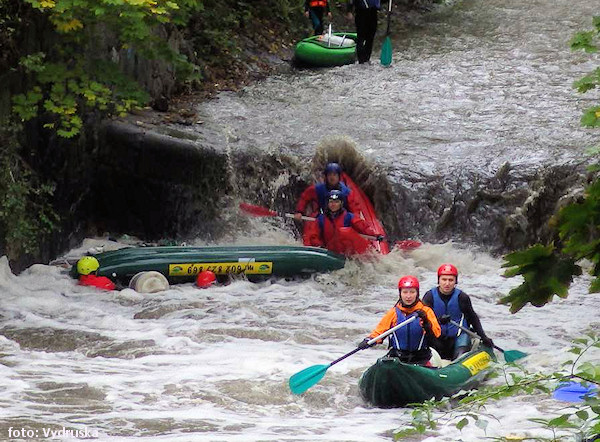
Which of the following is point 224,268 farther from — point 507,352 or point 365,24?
point 365,24

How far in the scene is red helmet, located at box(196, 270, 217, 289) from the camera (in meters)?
9.46

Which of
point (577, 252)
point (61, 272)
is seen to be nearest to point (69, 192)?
point (61, 272)

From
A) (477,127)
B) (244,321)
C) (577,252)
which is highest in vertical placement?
(577,252)

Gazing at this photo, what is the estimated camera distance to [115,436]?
5379 millimetres

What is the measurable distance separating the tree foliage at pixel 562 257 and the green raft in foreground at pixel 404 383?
348 centimetres

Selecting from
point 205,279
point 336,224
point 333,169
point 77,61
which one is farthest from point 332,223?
point 77,61

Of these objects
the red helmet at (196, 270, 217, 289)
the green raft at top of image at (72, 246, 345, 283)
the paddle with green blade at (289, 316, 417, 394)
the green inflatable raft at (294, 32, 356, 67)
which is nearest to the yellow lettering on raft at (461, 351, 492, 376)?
the paddle with green blade at (289, 316, 417, 394)

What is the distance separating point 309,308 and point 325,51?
6.70 meters

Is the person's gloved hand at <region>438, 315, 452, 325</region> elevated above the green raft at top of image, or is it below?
above

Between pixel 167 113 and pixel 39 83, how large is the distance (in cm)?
273

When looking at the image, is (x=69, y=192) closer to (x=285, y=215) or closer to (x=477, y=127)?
(x=285, y=215)

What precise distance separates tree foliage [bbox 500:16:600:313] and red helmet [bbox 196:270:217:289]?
277 inches

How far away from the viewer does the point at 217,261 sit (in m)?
9.60

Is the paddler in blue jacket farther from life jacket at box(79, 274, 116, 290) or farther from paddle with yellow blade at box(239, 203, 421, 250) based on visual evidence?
life jacket at box(79, 274, 116, 290)
